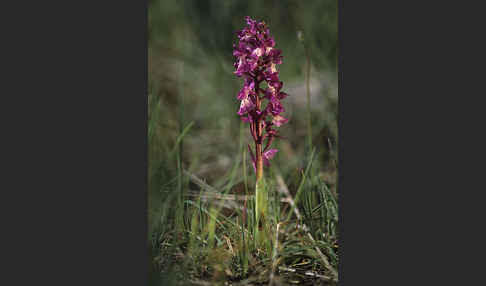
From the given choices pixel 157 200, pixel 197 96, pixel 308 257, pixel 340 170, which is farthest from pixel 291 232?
pixel 197 96

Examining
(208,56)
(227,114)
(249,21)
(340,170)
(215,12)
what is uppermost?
(215,12)

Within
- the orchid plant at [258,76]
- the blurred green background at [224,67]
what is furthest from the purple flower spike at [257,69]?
the blurred green background at [224,67]

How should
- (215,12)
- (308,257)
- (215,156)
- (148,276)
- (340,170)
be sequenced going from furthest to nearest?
(215,12) < (215,156) < (340,170) < (308,257) < (148,276)

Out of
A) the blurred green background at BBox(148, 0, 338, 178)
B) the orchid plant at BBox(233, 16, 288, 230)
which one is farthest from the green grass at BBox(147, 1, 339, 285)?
the orchid plant at BBox(233, 16, 288, 230)

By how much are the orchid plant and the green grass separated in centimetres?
15

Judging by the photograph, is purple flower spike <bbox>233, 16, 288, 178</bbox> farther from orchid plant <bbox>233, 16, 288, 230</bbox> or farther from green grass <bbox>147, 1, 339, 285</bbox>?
green grass <bbox>147, 1, 339, 285</bbox>

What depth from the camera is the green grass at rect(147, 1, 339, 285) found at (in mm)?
1938

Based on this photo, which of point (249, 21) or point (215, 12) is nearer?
point (249, 21)

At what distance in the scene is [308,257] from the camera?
203 centimetres

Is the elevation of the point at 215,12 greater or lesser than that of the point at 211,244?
greater

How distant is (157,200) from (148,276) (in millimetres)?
353

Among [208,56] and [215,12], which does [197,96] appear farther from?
[215,12]

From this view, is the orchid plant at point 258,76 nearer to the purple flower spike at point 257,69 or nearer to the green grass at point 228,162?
the purple flower spike at point 257,69

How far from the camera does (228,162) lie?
2.99 meters
